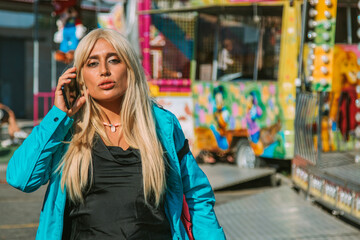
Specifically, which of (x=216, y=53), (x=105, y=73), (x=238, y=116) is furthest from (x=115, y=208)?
(x=216, y=53)

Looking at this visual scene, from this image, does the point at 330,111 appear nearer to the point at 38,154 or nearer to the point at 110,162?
the point at 110,162

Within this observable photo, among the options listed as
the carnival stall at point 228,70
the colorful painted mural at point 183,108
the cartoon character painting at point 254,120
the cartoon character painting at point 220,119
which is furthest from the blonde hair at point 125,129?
the colorful painted mural at point 183,108

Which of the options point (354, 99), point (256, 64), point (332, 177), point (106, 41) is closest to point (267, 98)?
point (256, 64)

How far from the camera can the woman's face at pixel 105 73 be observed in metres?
2.40

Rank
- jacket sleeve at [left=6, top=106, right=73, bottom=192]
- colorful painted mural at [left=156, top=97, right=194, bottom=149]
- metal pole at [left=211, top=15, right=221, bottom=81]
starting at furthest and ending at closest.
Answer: colorful painted mural at [left=156, top=97, right=194, bottom=149] → metal pole at [left=211, top=15, right=221, bottom=81] → jacket sleeve at [left=6, top=106, right=73, bottom=192]

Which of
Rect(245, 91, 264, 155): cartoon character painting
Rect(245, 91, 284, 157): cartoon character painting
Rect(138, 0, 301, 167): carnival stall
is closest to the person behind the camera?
Rect(138, 0, 301, 167): carnival stall

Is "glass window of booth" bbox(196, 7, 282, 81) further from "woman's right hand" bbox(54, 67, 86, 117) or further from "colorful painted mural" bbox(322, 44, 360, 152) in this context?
"woman's right hand" bbox(54, 67, 86, 117)

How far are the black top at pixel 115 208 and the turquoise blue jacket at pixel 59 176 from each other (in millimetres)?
82

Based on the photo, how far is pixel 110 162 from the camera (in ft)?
7.63

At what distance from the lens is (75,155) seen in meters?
2.31

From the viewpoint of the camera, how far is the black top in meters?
2.24

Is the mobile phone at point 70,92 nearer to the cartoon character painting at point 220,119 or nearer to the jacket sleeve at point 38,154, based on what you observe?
the jacket sleeve at point 38,154

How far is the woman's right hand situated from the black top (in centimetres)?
19

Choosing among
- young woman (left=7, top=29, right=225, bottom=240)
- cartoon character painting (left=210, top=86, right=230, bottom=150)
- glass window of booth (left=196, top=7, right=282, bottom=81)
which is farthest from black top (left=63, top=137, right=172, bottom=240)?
cartoon character painting (left=210, top=86, right=230, bottom=150)
